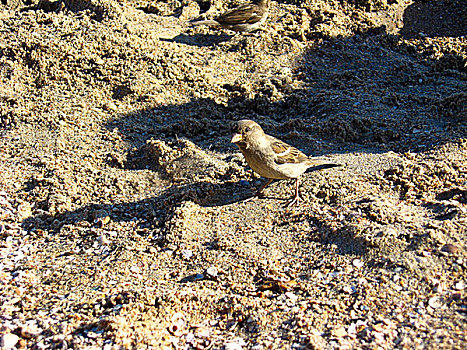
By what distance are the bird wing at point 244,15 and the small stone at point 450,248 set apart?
5.29m

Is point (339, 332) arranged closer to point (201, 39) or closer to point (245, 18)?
point (245, 18)

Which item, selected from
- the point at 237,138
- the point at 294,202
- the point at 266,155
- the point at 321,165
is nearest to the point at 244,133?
the point at 237,138

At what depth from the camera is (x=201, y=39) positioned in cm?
782

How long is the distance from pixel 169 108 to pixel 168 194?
5.95 ft

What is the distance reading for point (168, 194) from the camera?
15.7 feet

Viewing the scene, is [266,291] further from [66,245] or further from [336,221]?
[66,245]

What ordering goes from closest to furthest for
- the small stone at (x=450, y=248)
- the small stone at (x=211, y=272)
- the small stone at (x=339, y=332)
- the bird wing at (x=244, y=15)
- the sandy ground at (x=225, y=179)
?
the small stone at (x=339, y=332), the sandy ground at (x=225, y=179), the small stone at (x=450, y=248), the small stone at (x=211, y=272), the bird wing at (x=244, y=15)

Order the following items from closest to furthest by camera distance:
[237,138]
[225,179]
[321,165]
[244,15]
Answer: [237,138], [321,165], [225,179], [244,15]

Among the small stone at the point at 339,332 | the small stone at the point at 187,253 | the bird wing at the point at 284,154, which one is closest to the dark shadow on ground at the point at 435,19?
the bird wing at the point at 284,154

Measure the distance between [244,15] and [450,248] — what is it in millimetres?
5337

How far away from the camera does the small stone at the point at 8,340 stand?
2998 millimetres

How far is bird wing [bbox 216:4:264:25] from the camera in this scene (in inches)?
298

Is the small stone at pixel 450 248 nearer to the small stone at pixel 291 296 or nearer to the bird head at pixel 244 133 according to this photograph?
the small stone at pixel 291 296

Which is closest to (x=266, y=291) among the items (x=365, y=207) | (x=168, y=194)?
(x=365, y=207)
